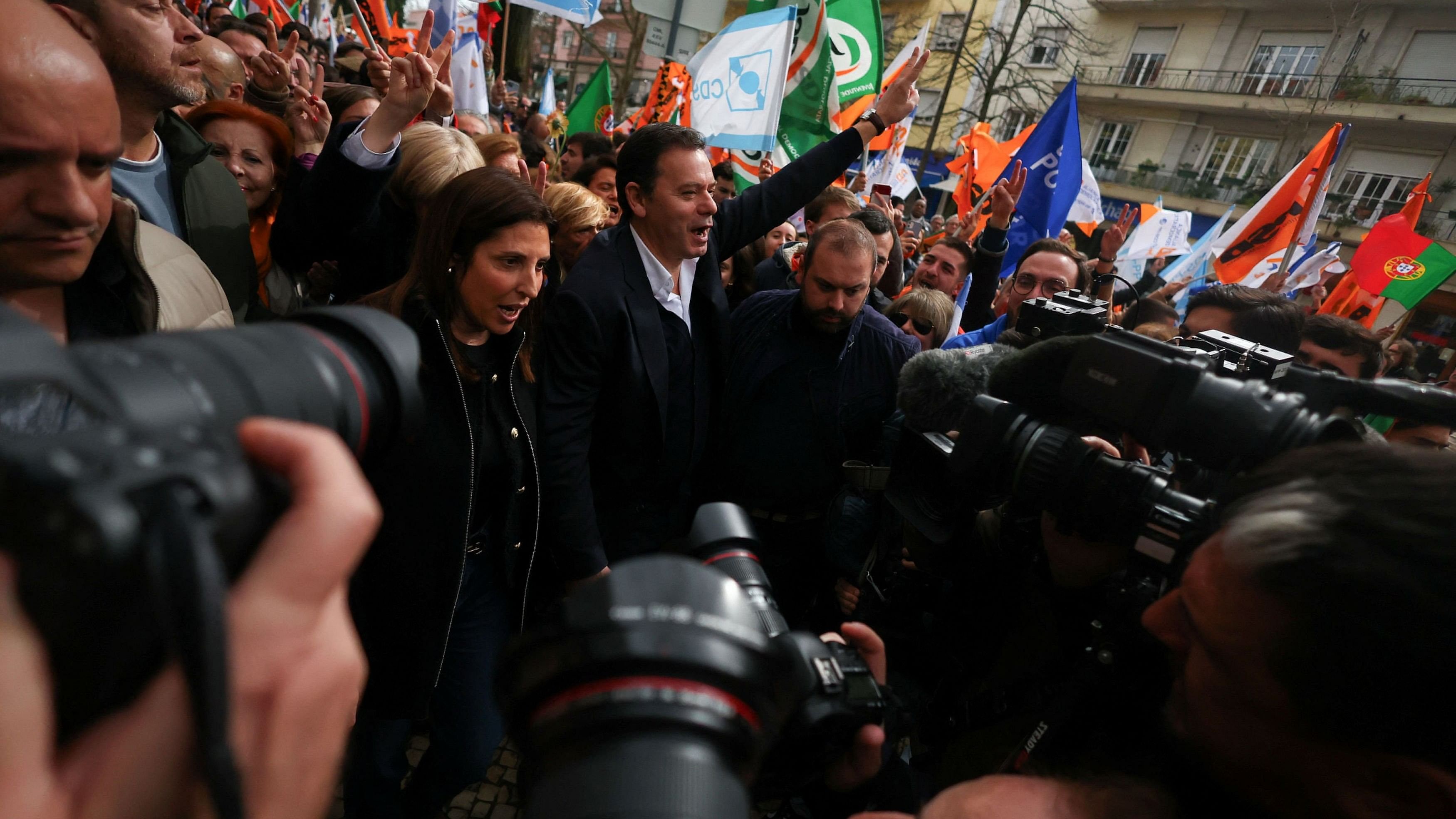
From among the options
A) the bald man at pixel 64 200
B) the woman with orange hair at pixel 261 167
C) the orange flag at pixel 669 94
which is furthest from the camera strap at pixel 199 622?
the orange flag at pixel 669 94

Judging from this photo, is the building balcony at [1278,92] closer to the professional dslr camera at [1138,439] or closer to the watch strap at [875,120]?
the watch strap at [875,120]

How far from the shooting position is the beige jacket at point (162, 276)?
1.27m

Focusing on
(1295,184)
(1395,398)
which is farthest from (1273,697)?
(1295,184)

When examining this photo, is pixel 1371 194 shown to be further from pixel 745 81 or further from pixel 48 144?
pixel 48 144

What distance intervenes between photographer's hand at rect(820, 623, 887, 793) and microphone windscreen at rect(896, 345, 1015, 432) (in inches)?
25.3

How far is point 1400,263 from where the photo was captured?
624cm

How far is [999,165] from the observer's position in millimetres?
7758

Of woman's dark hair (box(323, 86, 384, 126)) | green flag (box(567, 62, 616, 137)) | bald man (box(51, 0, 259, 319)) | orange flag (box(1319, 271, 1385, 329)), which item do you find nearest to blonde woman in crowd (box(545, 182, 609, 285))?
woman's dark hair (box(323, 86, 384, 126))

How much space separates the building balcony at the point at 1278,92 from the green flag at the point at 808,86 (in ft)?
59.6

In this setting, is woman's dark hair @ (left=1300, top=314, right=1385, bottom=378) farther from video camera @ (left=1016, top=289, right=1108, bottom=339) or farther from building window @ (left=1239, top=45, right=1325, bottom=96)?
building window @ (left=1239, top=45, right=1325, bottom=96)

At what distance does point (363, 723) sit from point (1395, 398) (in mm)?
2380

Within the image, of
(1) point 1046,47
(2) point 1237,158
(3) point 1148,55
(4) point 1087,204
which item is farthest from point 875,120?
(1) point 1046,47

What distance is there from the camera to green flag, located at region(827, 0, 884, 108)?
4840mm

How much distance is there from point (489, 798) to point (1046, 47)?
2950 centimetres
